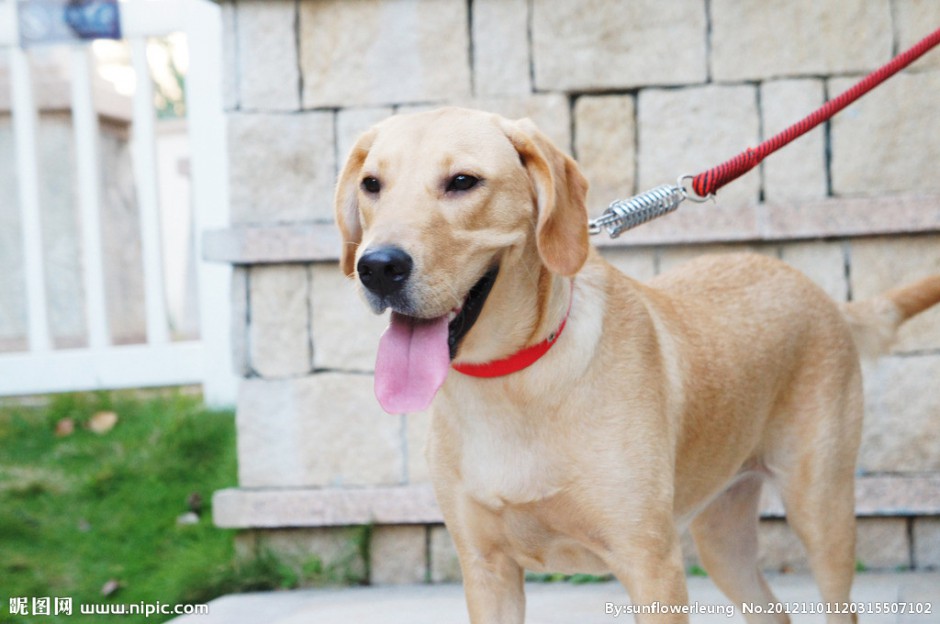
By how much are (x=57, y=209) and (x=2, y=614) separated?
3498 millimetres

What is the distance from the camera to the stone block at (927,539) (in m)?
4.36

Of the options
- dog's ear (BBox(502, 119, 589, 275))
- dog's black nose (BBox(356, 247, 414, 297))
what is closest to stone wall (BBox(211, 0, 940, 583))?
dog's ear (BBox(502, 119, 589, 275))

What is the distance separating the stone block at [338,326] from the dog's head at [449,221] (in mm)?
1792

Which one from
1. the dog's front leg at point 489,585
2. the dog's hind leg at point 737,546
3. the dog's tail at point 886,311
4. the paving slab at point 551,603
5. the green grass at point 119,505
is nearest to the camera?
the dog's front leg at point 489,585

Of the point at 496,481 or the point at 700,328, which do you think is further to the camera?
the point at 700,328

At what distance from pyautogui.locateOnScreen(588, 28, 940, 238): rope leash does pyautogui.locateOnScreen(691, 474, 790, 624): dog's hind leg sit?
97 cm

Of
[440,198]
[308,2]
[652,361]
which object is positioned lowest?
[652,361]

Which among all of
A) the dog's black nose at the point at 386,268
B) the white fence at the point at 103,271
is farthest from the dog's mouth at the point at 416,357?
the white fence at the point at 103,271

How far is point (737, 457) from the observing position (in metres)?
3.09

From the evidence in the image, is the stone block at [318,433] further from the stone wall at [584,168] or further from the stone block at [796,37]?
the stone block at [796,37]

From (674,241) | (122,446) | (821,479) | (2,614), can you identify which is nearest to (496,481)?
(821,479)

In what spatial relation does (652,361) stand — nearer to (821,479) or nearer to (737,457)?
(737,457)

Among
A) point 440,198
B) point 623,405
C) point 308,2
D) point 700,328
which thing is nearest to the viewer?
point 440,198

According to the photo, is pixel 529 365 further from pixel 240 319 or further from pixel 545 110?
pixel 240 319
